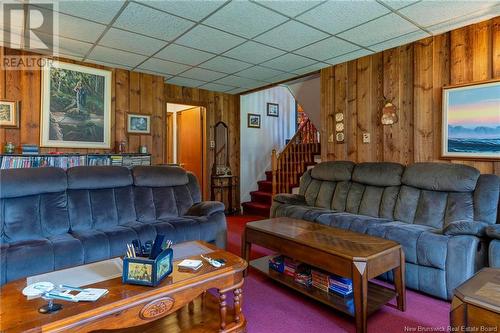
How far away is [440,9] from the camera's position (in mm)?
2645

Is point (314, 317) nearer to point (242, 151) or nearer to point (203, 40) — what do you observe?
point (203, 40)

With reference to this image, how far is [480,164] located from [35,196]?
448cm

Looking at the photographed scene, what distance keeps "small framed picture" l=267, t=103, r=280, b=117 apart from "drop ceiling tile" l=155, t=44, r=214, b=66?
279 cm

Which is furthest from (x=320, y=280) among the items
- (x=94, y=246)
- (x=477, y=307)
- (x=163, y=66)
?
(x=163, y=66)

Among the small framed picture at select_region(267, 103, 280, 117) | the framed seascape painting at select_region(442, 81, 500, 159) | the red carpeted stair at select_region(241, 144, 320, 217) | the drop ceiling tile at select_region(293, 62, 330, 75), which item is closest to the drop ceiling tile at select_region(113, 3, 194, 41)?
the drop ceiling tile at select_region(293, 62, 330, 75)

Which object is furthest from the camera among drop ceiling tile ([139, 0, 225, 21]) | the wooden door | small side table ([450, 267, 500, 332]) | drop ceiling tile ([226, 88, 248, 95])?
the wooden door

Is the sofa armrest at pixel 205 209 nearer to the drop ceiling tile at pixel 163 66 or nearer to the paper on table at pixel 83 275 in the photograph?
the paper on table at pixel 83 275

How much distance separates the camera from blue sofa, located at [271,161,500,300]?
226cm

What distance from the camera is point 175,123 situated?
274 inches

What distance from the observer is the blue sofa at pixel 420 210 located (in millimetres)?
2256

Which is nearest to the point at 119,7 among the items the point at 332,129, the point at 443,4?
the point at 443,4

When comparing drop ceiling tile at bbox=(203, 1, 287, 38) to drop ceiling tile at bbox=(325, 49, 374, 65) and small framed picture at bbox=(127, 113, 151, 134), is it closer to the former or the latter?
drop ceiling tile at bbox=(325, 49, 374, 65)

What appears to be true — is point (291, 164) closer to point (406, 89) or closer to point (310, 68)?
point (310, 68)

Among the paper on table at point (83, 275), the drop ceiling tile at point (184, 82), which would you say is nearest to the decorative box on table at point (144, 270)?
the paper on table at point (83, 275)
